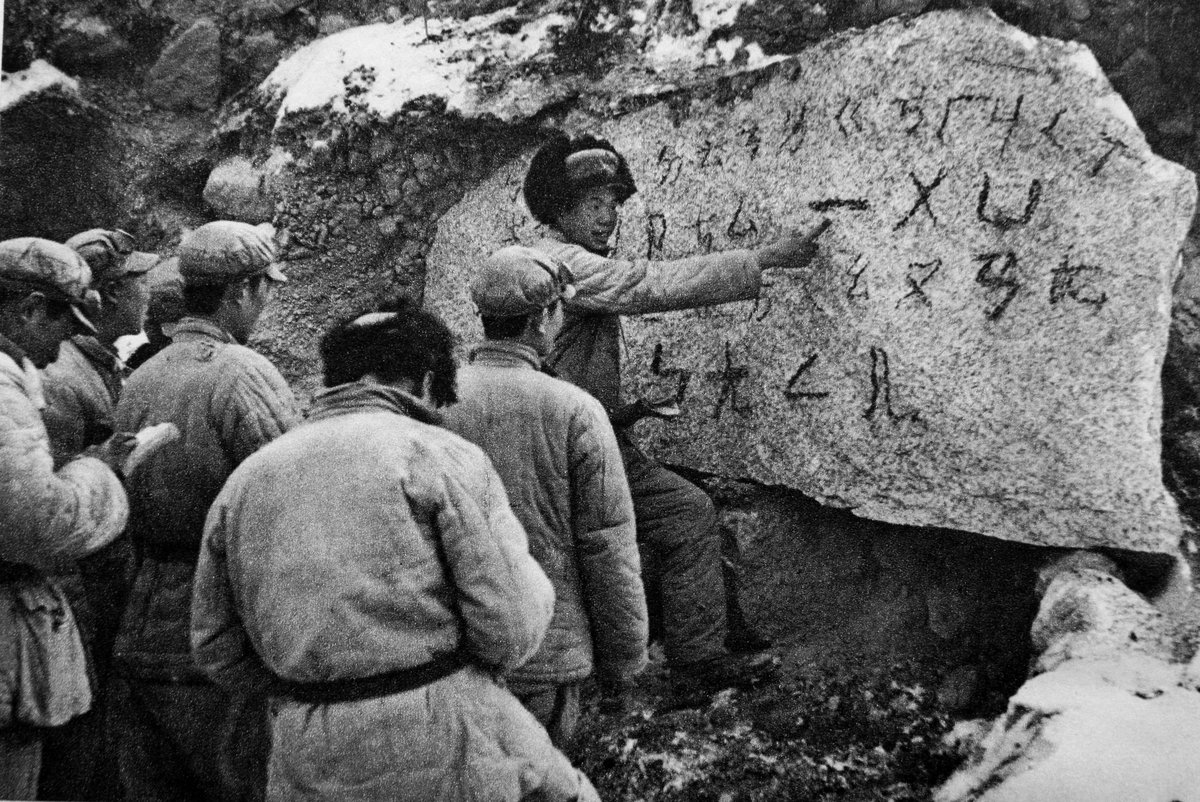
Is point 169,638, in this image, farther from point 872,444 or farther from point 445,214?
point 872,444

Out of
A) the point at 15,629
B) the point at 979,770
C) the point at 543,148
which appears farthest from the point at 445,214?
the point at 979,770

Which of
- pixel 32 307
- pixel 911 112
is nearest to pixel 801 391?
pixel 911 112

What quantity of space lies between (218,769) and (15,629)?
68 centimetres

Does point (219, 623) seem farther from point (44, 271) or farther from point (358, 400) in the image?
point (44, 271)

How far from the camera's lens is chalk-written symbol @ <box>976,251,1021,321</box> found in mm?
2232

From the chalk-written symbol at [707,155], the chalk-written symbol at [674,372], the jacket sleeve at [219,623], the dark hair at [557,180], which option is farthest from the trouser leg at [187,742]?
the chalk-written symbol at [707,155]

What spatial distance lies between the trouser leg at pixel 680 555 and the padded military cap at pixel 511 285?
0.70m

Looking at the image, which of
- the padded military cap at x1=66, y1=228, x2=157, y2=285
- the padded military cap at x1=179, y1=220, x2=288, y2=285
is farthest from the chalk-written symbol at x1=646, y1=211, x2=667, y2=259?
the padded military cap at x1=66, y1=228, x2=157, y2=285

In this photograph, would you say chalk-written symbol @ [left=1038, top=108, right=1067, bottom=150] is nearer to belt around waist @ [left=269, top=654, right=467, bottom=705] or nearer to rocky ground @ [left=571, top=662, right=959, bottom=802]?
rocky ground @ [left=571, top=662, right=959, bottom=802]

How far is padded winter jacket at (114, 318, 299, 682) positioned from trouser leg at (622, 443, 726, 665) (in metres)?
1.06

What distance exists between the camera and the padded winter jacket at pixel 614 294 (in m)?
2.40

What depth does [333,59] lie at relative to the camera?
3.08m

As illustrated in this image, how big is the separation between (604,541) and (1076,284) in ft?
4.53

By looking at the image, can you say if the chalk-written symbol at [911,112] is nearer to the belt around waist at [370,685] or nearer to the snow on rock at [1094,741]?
the snow on rock at [1094,741]
